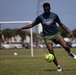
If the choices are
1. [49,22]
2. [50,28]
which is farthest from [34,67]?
[49,22]

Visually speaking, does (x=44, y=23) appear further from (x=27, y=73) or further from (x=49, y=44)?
(x=27, y=73)

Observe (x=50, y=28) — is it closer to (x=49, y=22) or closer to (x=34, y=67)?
(x=49, y=22)

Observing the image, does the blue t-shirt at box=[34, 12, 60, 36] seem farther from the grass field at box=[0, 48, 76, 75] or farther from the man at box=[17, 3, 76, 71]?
the grass field at box=[0, 48, 76, 75]

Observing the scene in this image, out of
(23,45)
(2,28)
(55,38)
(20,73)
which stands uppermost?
(55,38)

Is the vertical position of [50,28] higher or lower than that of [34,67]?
higher

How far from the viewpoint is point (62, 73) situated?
40.3 ft

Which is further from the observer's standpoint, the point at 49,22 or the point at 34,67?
the point at 34,67

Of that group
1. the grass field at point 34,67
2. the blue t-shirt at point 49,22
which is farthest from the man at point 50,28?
the grass field at point 34,67

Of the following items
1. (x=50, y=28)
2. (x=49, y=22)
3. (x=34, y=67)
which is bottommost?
(x=34, y=67)

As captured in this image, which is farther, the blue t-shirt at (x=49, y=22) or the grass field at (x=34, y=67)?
the blue t-shirt at (x=49, y=22)

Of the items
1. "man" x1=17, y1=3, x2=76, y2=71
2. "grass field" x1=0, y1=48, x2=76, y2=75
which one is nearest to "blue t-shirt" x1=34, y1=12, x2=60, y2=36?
"man" x1=17, y1=3, x2=76, y2=71

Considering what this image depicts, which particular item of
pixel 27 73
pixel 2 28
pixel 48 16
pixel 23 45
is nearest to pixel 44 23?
pixel 48 16

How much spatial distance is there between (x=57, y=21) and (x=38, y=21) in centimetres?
66

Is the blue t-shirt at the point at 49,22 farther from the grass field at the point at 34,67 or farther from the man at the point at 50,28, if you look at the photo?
the grass field at the point at 34,67
